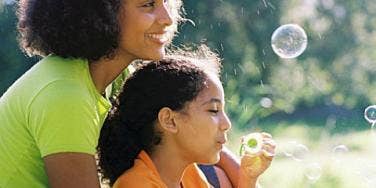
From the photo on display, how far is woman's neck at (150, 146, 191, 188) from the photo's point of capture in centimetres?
233

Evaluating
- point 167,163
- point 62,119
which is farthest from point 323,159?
point 62,119

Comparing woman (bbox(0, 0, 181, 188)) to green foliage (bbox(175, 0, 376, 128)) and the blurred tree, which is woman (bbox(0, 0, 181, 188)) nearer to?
the blurred tree

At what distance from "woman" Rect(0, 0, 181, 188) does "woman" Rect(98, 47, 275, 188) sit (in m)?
0.11

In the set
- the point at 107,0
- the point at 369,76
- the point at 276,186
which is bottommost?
the point at 276,186

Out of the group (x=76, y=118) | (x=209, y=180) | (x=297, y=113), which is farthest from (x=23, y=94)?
(x=297, y=113)

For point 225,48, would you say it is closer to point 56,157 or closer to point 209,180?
point 209,180

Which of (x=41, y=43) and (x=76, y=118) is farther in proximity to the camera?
(x=41, y=43)

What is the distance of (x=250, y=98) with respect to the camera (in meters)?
8.59

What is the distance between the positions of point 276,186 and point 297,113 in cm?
408

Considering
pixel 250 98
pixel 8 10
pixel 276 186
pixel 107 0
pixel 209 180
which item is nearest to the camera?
pixel 107 0

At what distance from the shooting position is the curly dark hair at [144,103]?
232 cm

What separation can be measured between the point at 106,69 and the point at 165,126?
208 mm

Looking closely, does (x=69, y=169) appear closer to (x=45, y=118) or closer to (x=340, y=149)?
(x=45, y=118)

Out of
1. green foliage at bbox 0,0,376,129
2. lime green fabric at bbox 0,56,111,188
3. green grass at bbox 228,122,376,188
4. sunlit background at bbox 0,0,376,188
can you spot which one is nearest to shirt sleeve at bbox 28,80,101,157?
lime green fabric at bbox 0,56,111,188
